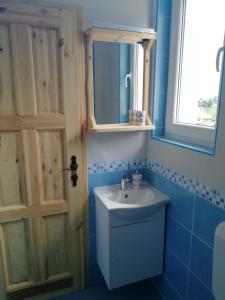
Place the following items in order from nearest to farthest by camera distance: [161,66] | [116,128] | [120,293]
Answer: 1. [116,128]
2. [161,66]
3. [120,293]

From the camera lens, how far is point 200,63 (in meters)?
1.52

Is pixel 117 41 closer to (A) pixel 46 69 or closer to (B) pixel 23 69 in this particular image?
(A) pixel 46 69

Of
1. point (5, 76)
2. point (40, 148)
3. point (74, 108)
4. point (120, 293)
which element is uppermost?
point (5, 76)

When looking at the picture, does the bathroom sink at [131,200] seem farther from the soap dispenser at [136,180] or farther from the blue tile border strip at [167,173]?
the blue tile border strip at [167,173]

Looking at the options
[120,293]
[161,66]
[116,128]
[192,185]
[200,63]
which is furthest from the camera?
[120,293]

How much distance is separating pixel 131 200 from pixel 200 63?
1067 millimetres

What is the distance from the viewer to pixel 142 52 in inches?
67.7

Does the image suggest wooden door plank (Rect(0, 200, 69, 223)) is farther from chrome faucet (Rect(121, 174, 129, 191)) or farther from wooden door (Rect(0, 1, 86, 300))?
chrome faucet (Rect(121, 174, 129, 191))

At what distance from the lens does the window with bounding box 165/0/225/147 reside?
1.40m

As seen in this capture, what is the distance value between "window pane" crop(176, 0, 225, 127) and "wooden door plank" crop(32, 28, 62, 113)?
0.86 m

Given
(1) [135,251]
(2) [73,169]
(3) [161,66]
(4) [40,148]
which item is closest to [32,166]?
(4) [40,148]

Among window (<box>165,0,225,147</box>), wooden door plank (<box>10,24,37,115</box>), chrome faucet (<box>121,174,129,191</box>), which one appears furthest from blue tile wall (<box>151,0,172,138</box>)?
wooden door plank (<box>10,24,37,115</box>)

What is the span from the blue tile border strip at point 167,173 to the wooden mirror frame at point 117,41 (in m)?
0.30

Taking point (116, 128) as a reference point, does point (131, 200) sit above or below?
below
